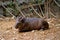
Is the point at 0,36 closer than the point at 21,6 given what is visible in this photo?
Yes

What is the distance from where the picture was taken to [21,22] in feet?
16.4

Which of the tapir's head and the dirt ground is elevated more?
the tapir's head

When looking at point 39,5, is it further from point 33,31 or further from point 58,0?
point 33,31

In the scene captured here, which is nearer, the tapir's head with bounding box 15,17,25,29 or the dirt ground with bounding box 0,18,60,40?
the dirt ground with bounding box 0,18,60,40

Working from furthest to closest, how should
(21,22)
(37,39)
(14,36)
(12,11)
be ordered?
(12,11) → (21,22) → (14,36) → (37,39)

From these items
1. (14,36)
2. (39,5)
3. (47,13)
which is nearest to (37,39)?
(14,36)

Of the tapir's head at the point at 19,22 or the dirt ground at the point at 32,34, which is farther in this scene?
the tapir's head at the point at 19,22

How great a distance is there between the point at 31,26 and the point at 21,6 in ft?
10.8

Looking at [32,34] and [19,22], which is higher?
[19,22]

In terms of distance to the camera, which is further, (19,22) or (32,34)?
(19,22)

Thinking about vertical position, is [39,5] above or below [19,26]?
below

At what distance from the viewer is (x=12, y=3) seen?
8.20m

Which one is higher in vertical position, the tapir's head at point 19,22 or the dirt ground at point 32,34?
the tapir's head at point 19,22

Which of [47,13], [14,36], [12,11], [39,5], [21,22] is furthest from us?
[12,11]
